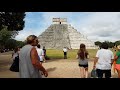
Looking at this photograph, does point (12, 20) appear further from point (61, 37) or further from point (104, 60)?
point (61, 37)

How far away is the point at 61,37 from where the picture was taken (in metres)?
100

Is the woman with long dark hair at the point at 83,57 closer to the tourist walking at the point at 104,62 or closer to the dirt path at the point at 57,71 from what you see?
the tourist walking at the point at 104,62

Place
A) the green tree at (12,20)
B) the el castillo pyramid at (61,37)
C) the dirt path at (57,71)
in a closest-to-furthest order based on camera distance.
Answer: the dirt path at (57,71), the green tree at (12,20), the el castillo pyramid at (61,37)

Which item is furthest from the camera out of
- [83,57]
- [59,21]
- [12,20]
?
[59,21]

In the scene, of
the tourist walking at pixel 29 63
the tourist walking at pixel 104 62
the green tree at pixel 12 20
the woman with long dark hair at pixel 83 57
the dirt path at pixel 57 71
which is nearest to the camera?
the tourist walking at pixel 29 63

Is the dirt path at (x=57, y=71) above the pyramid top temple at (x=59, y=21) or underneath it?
underneath

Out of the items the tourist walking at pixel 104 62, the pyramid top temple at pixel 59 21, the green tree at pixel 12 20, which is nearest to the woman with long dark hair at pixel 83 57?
the tourist walking at pixel 104 62

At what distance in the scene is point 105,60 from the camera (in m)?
8.54

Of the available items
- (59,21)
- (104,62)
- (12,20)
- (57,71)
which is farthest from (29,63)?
(59,21)

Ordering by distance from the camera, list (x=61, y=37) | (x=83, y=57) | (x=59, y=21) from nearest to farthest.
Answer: (x=83, y=57) < (x=61, y=37) < (x=59, y=21)

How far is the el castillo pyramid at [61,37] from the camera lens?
94562 mm

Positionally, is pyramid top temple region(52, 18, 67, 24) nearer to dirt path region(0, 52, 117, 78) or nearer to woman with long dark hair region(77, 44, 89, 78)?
dirt path region(0, 52, 117, 78)
